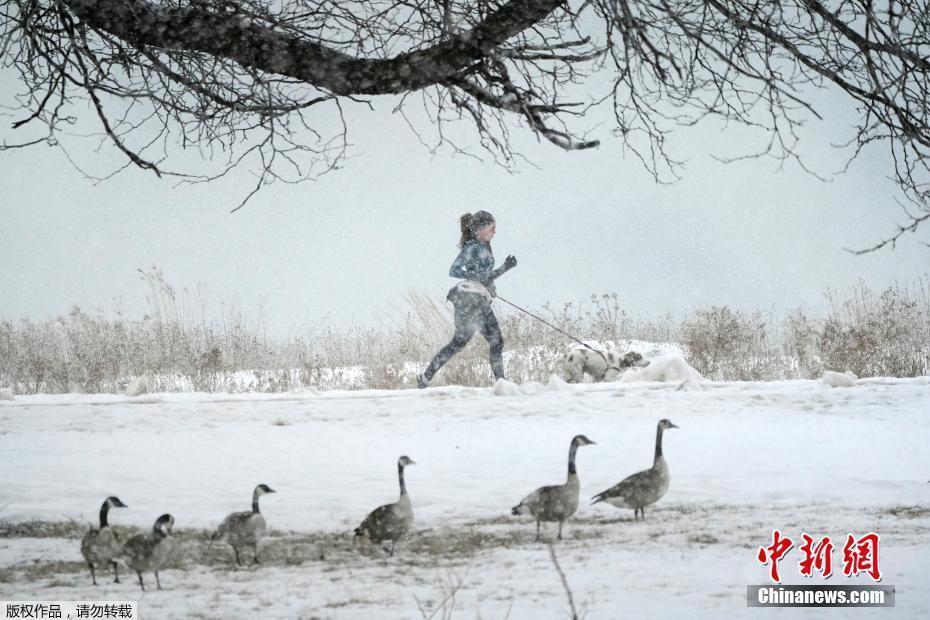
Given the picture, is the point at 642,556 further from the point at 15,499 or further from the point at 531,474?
the point at 15,499

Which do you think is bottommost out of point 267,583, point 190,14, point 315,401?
point 267,583

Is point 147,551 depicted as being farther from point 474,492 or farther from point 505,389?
point 505,389

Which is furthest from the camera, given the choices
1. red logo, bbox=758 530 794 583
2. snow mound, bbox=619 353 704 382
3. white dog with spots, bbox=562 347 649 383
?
white dog with spots, bbox=562 347 649 383

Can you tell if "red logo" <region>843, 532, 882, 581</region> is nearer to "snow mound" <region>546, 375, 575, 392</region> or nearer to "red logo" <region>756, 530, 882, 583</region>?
"red logo" <region>756, 530, 882, 583</region>

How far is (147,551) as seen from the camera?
2.62 m

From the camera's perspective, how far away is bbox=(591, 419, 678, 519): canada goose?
3.17m

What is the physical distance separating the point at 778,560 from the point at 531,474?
1.69 m

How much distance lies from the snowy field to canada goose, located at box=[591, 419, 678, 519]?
0.09 meters

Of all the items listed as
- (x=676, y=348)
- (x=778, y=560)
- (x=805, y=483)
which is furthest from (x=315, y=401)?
(x=676, y=348)

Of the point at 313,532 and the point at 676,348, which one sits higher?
the point at 676,348

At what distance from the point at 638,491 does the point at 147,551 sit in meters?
1.81

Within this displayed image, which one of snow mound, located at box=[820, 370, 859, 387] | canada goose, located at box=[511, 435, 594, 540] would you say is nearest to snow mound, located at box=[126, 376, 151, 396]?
canada goose, located at box=[511, 435, 594, 540]

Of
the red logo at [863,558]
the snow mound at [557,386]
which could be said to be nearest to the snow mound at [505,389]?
the snow mound at [557,386]

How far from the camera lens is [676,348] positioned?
11.3 metres
